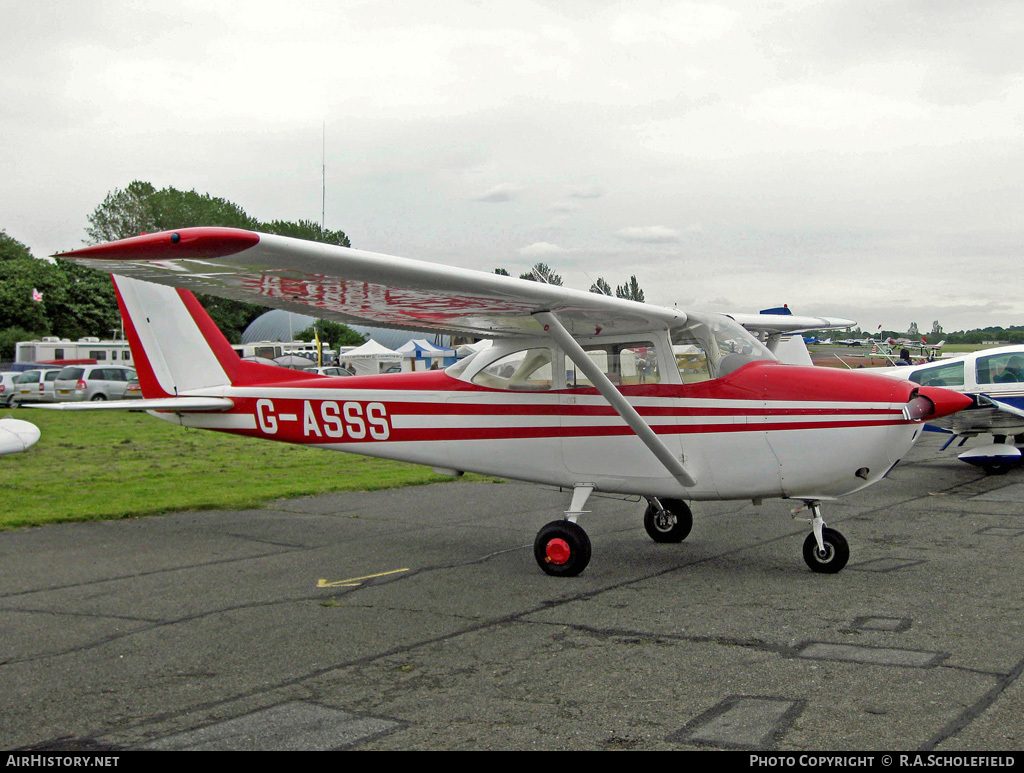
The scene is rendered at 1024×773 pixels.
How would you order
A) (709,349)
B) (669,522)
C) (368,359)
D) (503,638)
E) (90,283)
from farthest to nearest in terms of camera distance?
(90,283) < (368,359) < (669,522) < (709,349) < (503,638)

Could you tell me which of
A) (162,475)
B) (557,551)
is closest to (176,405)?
(557,551)

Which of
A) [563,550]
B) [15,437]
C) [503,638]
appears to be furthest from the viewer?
[15,437]

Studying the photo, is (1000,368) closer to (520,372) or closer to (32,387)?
(520,372)

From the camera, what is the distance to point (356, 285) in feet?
20.4

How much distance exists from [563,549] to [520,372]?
177 centimetres

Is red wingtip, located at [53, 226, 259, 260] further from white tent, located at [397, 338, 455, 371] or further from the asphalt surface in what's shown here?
white tent, located at [397, 338, 455, 371]

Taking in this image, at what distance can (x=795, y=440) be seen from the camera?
6883mm

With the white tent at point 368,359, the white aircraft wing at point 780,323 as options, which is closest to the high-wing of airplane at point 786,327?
the white aircraft wing at point 780,323

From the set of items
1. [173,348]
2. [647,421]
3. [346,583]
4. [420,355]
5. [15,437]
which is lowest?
[346,583]

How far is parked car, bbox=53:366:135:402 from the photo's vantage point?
3269 centimetres

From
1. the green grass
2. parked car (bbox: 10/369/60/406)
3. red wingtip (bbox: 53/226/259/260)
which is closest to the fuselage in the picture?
the green grass

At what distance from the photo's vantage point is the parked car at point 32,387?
3161 centimetres

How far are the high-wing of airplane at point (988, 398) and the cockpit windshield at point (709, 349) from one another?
635 centimetres

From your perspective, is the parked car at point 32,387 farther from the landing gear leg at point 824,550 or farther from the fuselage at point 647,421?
the landing gear leg at point 824,550
